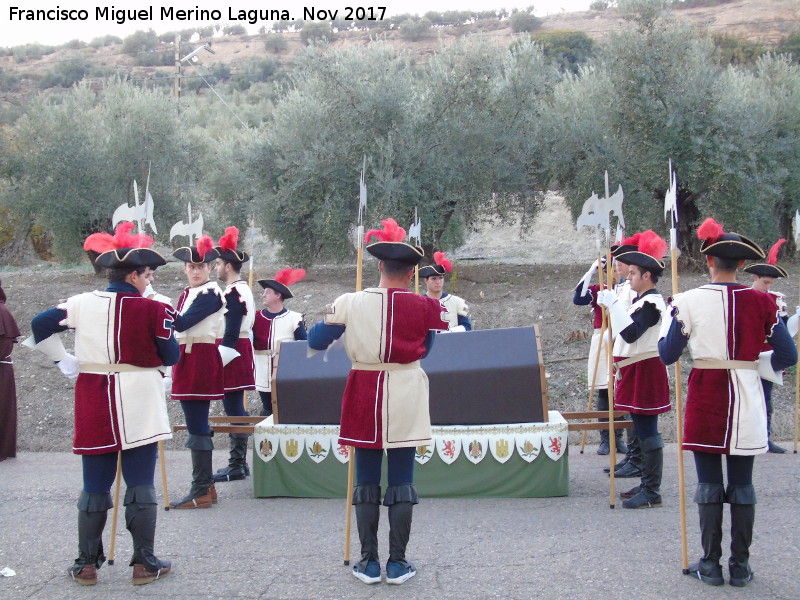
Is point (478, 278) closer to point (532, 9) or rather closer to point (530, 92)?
point (530, 92)

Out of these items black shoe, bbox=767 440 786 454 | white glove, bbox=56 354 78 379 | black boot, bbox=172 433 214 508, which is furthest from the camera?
black shoe, bbox=767 440 786 454

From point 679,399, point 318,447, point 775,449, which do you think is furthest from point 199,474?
point 775,449

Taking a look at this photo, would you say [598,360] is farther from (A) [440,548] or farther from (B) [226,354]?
(B) [226,354]

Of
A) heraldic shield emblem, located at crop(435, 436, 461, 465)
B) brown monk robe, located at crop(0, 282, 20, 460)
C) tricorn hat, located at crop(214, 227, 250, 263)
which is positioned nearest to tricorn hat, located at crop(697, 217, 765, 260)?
heraldic shield emblem, located at crop(435, 436, 461, 465)

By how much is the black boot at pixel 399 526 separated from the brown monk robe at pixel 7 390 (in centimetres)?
564

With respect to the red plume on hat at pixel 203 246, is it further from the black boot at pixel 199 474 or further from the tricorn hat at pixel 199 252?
the black boot at pixel 199 474

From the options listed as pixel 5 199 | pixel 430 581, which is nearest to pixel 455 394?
pixel 430 581

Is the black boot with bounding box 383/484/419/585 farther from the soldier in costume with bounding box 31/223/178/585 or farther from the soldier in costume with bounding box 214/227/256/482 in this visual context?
the soldier in costume with bounding box 214/227/256/482

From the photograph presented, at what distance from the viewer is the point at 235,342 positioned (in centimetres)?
705

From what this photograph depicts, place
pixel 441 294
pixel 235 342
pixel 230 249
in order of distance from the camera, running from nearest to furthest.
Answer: pixel 235 342, pixel 230 249, pixel 441 294

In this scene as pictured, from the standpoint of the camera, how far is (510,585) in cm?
466

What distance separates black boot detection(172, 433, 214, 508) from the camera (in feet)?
21.6

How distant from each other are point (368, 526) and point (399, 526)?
18cm

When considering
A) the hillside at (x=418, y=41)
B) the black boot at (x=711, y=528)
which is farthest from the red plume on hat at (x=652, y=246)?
the hillside at (x=418, y=41)
